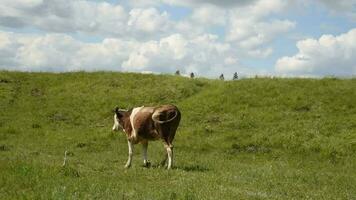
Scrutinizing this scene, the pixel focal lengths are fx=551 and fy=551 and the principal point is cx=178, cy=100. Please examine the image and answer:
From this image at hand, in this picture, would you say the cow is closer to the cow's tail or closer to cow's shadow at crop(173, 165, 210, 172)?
the cow's tail

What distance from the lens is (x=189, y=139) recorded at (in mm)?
36594

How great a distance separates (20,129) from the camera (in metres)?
39.7

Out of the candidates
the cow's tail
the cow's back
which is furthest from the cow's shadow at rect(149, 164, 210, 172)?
the cow's tail

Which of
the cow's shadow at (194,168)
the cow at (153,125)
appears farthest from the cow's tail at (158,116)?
the cow's shadow at (194,168)

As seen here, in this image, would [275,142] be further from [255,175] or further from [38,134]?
[38,134]

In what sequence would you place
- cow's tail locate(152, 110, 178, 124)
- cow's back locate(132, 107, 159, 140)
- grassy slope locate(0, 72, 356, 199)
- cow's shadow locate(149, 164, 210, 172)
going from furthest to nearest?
cow's back locate(132, 107, 159, 140) < cow's tail locate(152, 110, 178, 124) < cow's shadow locate(149, 164, 210, 172) < grassy slope locate(0, 72, 356, 199)

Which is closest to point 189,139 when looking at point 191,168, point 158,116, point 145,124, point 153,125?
point 145,124

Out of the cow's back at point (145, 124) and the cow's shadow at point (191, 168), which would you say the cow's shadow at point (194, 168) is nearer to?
the cow's shadow at point (191, 168)

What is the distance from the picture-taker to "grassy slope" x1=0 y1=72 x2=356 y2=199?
1645 centimetres

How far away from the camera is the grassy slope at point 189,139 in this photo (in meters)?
16.5

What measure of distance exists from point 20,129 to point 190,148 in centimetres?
1325

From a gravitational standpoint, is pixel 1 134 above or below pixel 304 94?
below

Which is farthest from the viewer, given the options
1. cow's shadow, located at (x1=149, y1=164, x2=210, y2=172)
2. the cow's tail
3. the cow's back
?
the cow's back

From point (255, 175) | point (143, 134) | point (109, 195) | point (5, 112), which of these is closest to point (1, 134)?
point (5, 112)
